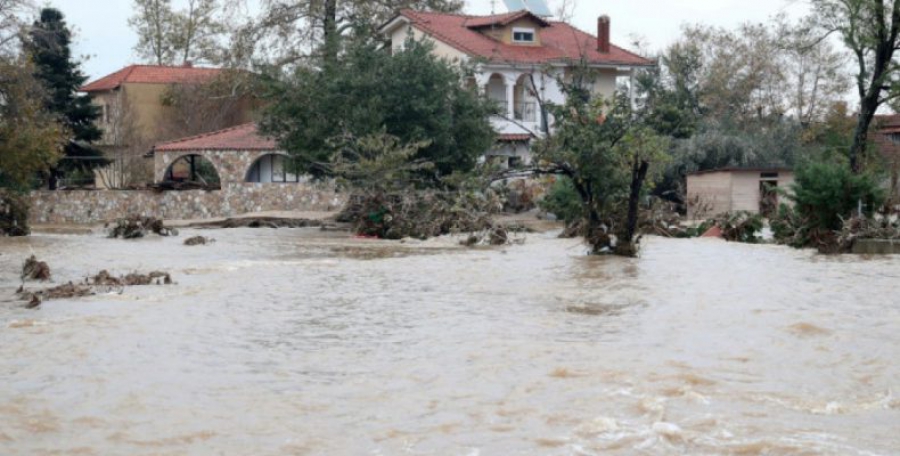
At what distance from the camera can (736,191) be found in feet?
146

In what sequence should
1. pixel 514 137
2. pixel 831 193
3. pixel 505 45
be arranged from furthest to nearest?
pixel 505 45 < pixel 514 137 < pixel 831 193

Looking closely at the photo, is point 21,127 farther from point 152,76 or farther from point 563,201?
point 152,76

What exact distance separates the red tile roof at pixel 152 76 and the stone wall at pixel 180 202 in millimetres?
16000

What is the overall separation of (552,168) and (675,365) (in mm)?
13917

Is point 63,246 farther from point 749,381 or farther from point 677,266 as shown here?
point 749,381

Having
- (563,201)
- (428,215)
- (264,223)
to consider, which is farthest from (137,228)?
(563,201)

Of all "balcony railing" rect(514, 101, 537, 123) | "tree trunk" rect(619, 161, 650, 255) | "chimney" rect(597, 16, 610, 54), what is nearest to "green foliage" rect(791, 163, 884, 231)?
"tree trunk" rect(619, 161, 650, 255)

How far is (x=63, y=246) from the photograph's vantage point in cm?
3016

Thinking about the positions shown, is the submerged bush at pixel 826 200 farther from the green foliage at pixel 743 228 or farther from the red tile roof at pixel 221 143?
the red tile roof at pixel 221 143

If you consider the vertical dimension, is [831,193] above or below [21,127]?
below

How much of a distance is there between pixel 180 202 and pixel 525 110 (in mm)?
15324

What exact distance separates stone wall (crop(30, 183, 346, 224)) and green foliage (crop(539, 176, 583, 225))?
11.0 meters

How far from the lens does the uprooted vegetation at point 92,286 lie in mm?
17609

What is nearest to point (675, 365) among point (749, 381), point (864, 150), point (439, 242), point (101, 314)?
point (749, 381)
